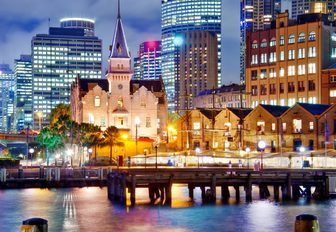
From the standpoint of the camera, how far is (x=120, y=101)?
518 ft

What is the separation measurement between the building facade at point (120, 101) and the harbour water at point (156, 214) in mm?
71643

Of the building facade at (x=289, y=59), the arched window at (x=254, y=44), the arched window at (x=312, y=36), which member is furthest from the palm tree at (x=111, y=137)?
the arched window at (x=312, y=36)

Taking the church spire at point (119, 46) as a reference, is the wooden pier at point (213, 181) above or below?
below

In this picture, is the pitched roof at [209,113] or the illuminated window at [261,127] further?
the pitched roof at [209,113]

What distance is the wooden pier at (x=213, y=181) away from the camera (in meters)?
70.4

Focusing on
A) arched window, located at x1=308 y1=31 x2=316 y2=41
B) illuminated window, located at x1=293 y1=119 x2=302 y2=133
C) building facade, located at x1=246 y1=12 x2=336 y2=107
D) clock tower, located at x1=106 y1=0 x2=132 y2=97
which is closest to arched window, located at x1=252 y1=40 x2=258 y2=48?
building facade, located at x1=246 y1=12 x2=336 y2=107

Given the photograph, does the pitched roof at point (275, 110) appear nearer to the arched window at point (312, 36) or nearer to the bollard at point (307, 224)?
the arched window at point (312, 36)

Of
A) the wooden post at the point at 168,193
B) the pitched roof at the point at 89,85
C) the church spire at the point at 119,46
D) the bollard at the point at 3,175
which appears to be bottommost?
the wooden post at the point at 168,193

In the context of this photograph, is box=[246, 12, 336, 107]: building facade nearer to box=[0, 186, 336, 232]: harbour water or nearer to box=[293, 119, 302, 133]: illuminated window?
box=[293, 119, 302, 133]: illuminated window

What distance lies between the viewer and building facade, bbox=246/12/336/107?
16288 cm

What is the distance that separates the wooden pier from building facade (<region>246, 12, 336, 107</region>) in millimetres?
82021

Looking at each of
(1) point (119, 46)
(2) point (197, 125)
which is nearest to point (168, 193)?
(2) point (197, 125)

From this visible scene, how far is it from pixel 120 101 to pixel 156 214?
94257 mm

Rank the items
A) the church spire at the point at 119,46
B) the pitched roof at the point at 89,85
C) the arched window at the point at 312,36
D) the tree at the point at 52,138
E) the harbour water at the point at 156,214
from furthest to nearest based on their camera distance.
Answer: the arched window at the point at 312,36, the pitched roof at the point at 89,85, the church spire at the point at 119,46, the tree at the point at 52,138, the harbour water at the point at 156,214
